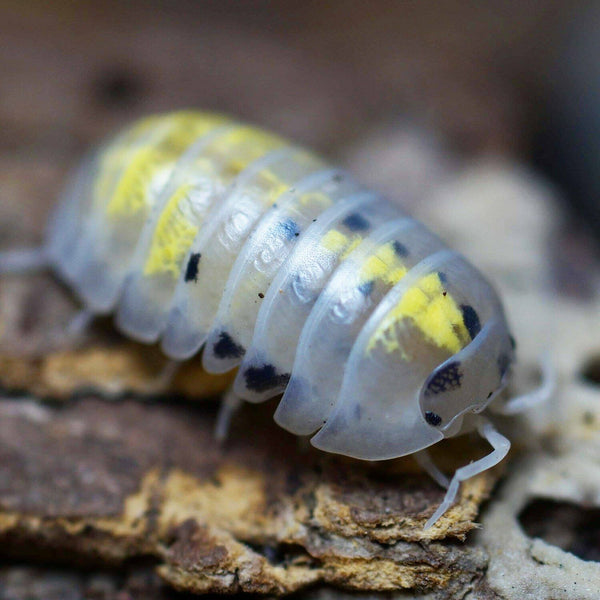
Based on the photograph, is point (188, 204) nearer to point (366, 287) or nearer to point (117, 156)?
point (117, 156)

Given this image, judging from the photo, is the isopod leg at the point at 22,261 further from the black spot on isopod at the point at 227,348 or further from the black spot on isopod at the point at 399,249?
the black spot on isopod at the point at 399,249

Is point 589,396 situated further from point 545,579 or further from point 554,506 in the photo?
point 545,579

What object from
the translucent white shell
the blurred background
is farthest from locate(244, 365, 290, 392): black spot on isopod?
the blurred background

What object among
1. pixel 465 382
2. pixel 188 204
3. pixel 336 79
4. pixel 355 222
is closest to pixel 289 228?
pixel 355 222

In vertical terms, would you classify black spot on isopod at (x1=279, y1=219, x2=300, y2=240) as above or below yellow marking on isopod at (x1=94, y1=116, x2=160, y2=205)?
above

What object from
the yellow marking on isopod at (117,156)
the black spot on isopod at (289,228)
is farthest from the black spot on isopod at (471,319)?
the yellow marking on isopod at (117,156)

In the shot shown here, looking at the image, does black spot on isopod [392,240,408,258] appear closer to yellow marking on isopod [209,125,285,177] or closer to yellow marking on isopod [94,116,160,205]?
yellow marking on isopod [209,125,285,177]

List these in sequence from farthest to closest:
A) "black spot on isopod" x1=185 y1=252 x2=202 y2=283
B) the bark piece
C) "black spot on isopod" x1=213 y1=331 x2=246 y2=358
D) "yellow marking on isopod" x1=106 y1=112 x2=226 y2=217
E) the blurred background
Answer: the blurred background → "yellow marking on isopod" x1=106 y1=112 x2=226 y2=217 → "black spot on isopod" x1=185 y1=252 x2=202 y2=283 → "black spot on isopod" x1=213 y1=331 x2=246 y2=358 → the bark piece
